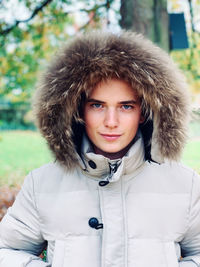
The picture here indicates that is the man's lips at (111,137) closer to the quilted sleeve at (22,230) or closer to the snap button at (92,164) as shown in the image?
the snap button at (92,164)

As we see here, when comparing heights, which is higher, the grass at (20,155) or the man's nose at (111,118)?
the man's nose at (111,118)

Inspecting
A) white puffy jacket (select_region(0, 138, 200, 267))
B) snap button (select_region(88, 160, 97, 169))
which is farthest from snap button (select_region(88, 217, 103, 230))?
snap button (select_region(88, 160, 97, 169))

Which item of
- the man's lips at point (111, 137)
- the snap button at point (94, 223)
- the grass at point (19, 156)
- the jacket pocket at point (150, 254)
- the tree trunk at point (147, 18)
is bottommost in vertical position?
the grass at point (19, 156)

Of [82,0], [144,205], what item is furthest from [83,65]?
[82,0]

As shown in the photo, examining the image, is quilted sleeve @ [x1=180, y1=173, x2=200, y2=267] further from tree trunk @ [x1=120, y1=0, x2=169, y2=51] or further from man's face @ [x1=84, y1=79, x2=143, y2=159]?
tree trunk @ [x1=120, y1=0, x2=169, y2=51]

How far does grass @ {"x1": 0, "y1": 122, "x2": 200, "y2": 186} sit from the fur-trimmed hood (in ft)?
9.43

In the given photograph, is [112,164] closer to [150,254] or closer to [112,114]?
[112,114]

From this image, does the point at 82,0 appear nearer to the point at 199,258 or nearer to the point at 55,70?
the point at 55,70

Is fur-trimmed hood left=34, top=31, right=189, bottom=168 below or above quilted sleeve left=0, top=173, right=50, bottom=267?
above

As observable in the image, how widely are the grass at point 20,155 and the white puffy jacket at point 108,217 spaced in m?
2.82

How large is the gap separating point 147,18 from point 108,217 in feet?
8.20

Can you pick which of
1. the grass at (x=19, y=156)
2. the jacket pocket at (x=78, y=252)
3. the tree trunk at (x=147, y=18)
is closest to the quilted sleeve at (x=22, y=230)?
the jacket pocket at (x=78, y=252)

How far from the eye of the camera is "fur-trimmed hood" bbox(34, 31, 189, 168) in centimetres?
208

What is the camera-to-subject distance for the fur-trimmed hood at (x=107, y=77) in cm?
208
